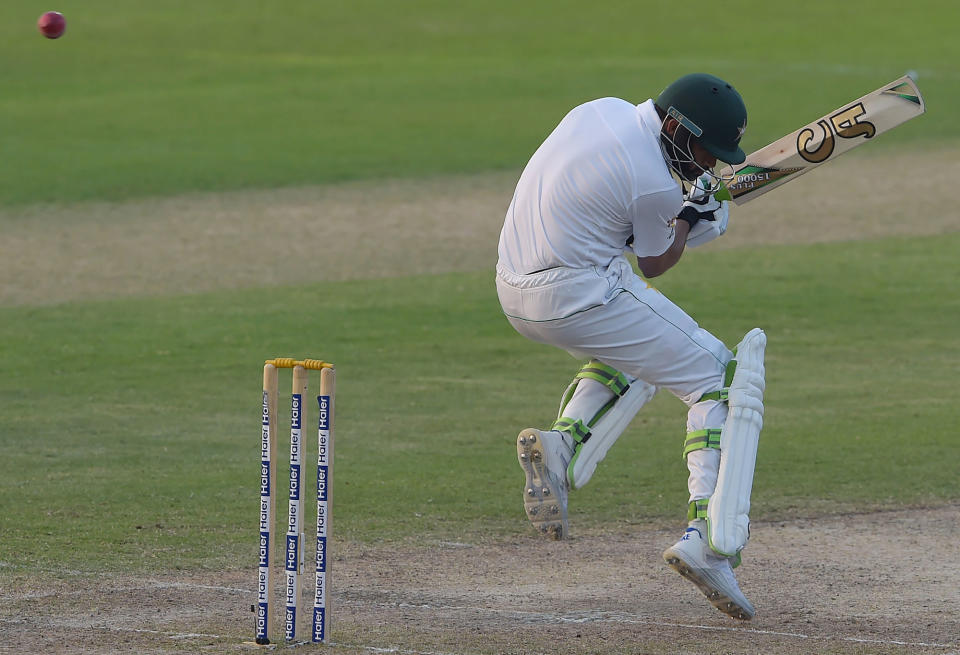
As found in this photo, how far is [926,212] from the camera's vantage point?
18.0 metres

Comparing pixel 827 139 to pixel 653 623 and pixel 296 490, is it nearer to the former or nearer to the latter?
pixel 653 623

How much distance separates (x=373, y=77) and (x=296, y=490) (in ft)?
80.4

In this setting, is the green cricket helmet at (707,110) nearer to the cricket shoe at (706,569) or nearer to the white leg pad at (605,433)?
the white leg pad at (605,433)

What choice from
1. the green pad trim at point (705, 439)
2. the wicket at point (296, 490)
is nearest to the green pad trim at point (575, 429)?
the green pad trim at point (705, 439)

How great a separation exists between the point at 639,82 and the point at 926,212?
978 centimetres

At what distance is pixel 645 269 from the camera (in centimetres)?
577

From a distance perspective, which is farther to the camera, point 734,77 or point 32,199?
point 734,77

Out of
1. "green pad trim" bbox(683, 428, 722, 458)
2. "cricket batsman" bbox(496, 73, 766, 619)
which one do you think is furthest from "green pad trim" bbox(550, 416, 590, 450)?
"green pad trim" bbox(683, 428, 722, 458)

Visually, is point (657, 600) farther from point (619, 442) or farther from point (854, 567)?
point (619, 442)

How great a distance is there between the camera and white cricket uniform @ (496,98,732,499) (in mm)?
5488

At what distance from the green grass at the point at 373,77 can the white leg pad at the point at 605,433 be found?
46.1 feet

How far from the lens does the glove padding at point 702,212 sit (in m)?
6.02

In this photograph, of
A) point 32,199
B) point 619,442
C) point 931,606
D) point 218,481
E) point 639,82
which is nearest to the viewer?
point 931,606

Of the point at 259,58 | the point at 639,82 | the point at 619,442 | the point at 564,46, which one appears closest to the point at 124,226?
the point at 619,442
